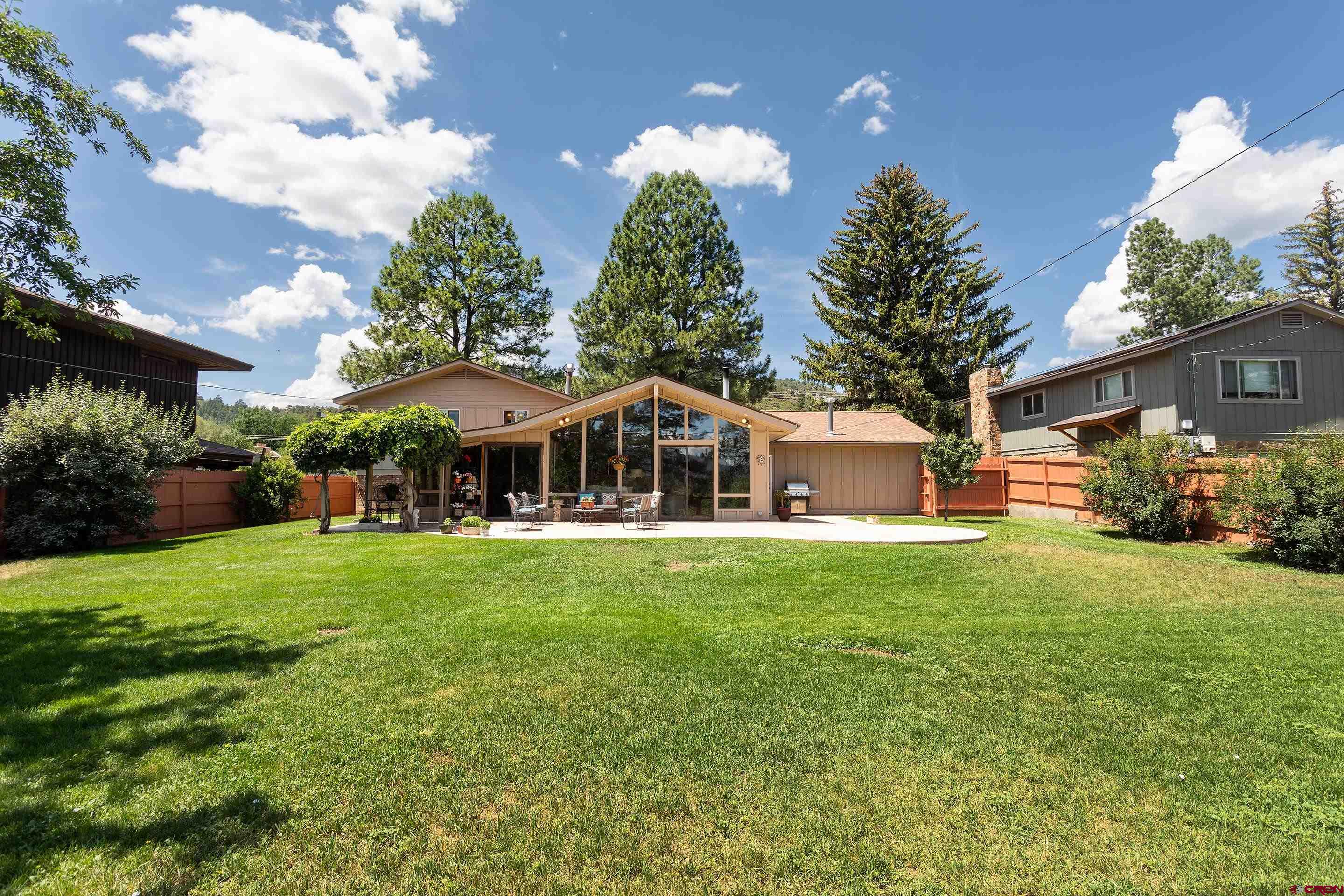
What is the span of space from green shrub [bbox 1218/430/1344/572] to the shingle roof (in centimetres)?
817

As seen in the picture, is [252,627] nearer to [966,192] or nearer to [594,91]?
[594,91]

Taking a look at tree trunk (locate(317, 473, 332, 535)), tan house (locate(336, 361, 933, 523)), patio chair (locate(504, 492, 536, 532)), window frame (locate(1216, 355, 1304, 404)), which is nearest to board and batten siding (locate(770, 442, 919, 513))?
tan house (locate(336, 361, 933, 523))

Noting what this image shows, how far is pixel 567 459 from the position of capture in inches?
596

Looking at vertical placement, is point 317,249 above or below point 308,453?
above

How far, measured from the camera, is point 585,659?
451 cm

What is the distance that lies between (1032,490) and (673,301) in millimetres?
15489

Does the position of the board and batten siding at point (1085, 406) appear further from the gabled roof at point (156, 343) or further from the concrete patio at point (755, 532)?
the gabled roof at point (156, 343)

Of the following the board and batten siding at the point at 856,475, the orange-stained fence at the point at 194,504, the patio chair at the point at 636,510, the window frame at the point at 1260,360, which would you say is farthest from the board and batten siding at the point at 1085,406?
the orange-stained fence at the point at 194,504

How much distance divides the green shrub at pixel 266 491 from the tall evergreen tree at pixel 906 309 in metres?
22.4

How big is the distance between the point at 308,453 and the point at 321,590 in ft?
24.0

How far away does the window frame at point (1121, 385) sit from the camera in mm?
15656

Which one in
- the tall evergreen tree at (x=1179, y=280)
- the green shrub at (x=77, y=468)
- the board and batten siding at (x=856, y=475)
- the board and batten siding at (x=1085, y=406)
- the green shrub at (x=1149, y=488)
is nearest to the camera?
the green shrub at (x=77, y=468)

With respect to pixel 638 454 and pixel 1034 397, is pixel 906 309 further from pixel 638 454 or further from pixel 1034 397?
pixel 638 454

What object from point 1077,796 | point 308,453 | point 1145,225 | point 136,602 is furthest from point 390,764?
point 1145,225
